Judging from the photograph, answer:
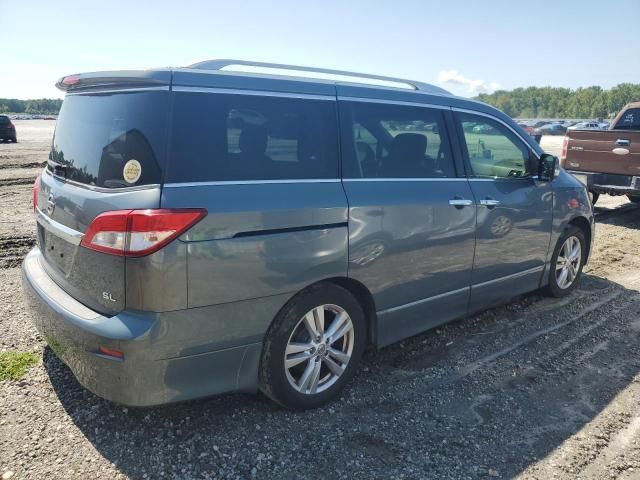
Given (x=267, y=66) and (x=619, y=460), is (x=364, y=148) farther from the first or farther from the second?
(x=619, y=460)

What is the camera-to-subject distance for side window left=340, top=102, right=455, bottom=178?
330 centimetres

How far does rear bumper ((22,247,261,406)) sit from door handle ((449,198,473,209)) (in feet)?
5.95

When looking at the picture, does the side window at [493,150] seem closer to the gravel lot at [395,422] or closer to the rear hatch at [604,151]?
the gravel lot at [395,422]

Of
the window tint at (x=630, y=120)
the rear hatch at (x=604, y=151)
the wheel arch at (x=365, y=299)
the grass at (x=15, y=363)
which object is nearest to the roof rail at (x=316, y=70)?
the wheel arch at (x=365, y=299)

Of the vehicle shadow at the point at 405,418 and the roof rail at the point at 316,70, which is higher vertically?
the roof rail at the point at 316,70

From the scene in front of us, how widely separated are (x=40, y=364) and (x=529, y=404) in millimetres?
3296

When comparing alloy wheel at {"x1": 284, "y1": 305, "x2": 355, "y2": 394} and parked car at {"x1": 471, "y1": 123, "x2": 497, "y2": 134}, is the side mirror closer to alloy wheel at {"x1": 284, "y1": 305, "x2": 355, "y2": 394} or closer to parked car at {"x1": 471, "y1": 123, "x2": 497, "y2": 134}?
parked car at {"x1": 471, "y1": 123, "x2": 497, "y2": 134}

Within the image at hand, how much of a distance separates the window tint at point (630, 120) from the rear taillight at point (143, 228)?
11008mm

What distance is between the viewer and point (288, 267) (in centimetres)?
285

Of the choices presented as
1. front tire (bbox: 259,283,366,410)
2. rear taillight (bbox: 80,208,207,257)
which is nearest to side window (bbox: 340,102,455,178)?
front tire (bbox: 259,283,366,410)

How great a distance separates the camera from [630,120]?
1075 centimetres

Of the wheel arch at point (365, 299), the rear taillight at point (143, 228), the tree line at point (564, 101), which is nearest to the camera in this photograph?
the rear taillight at point (143, 228)

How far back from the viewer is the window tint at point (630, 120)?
1065cm

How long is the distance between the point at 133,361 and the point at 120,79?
1.45 m
